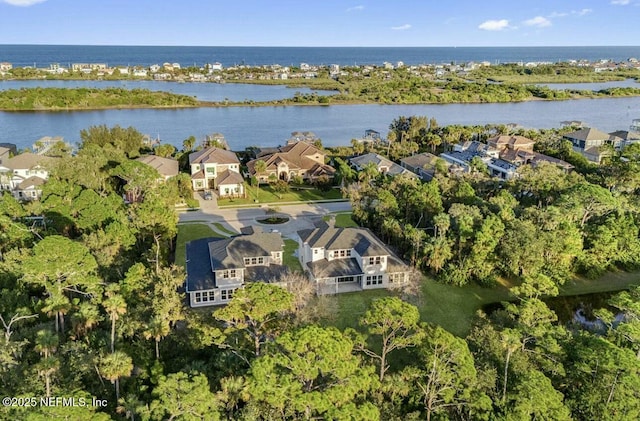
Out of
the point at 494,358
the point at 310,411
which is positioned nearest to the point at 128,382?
the point at 310,411

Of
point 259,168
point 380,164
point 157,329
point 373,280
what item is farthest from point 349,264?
point 380,164

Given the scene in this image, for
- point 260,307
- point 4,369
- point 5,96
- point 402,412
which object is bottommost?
point 402,412

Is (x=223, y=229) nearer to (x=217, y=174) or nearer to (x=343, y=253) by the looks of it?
(x=343, y=253)

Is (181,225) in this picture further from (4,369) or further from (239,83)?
A: (239,83)

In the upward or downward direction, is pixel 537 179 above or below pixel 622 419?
above

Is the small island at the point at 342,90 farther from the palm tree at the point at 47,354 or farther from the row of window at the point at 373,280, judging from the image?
the palm tree at the point at 47,354
